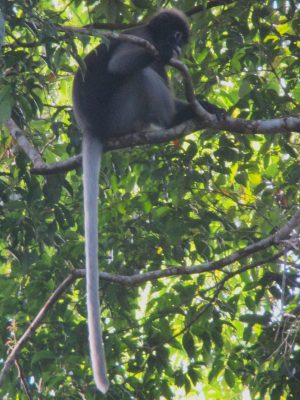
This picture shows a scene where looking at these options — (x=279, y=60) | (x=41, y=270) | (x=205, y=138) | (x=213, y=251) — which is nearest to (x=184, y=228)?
(x=213, y=251)

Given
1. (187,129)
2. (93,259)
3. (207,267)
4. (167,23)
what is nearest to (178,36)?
(167,23)

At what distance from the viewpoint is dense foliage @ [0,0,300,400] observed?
172 inches

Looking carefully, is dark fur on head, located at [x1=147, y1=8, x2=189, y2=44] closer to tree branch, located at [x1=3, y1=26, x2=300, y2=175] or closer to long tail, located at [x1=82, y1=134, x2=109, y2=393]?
tree branch, located at [x1=3, y1=26, x2=300, y2=175]

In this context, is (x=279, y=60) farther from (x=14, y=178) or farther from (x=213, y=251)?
(x=14, y=178)

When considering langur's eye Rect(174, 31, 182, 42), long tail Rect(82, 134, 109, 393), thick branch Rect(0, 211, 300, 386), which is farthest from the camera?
langur's eye Rect(174, 31, 182, 42)

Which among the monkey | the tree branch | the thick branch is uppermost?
the monkey

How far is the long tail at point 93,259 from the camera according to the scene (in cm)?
321

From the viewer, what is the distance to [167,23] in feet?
15.9

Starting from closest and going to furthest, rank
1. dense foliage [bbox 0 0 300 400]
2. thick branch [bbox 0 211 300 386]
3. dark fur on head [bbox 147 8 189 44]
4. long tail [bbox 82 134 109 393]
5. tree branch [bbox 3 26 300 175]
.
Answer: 1. long tail [bbox 82 134 109 393]
2. thick branch [bbox 0 211 300 386]
3. tree branch [bbox 3 26 300 175]
4. dense foliage [bbox 0 0 300 400]
5. dark fur on head [bbox 147 8 189 44]

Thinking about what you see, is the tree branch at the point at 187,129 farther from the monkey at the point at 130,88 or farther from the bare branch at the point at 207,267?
the bare branch at the point at 207,267

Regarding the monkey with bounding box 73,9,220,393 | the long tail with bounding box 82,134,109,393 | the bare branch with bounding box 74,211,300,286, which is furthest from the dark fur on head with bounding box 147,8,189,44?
the bare branch with bounding box 74,211,300,286

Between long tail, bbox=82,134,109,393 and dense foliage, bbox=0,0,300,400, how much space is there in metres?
0.35

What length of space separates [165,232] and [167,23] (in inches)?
49.2

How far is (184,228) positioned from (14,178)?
1.15 m
